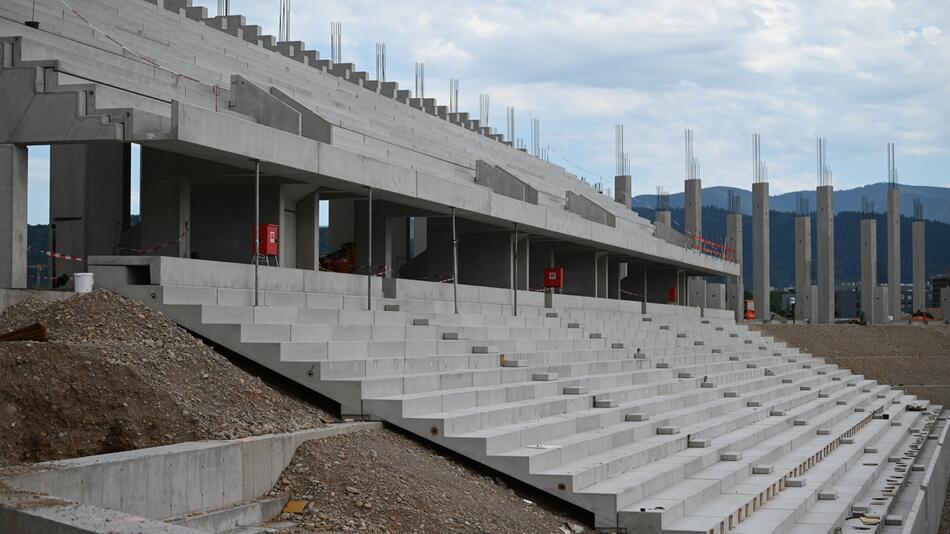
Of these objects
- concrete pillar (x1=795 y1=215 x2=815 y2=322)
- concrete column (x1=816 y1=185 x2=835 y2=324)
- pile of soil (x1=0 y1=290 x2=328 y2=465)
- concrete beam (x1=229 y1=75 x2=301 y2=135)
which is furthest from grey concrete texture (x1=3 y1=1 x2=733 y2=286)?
concrete pillar (x1=795 y1=215 x2=815 y2=322)

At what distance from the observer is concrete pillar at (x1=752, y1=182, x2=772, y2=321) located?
55.3m

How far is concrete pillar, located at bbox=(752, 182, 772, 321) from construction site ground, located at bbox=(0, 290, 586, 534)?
44.8 metres

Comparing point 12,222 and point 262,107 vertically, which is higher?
point 262,107

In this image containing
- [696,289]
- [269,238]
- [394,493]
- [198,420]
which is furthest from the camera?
[696,289]

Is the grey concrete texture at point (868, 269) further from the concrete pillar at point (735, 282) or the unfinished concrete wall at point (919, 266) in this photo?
the concrete pillar at point (735, 282)

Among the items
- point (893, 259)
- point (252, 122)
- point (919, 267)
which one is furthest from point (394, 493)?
point (919, 267)

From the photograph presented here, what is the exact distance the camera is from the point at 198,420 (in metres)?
10.2

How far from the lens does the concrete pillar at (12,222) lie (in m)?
13.4

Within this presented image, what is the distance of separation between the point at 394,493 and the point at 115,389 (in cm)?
267

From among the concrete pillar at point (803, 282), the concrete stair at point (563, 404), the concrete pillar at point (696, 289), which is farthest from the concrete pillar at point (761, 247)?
the concrete stair at point (563, 404)

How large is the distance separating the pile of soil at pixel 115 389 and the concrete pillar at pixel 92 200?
25.4ft

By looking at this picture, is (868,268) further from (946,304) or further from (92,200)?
(92,200)

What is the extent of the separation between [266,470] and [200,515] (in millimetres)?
1200

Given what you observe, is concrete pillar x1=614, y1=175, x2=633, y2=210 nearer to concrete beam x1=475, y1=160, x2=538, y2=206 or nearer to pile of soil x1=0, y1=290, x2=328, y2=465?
concrete beam x1=475, y1=160, x2=538, y2=206
